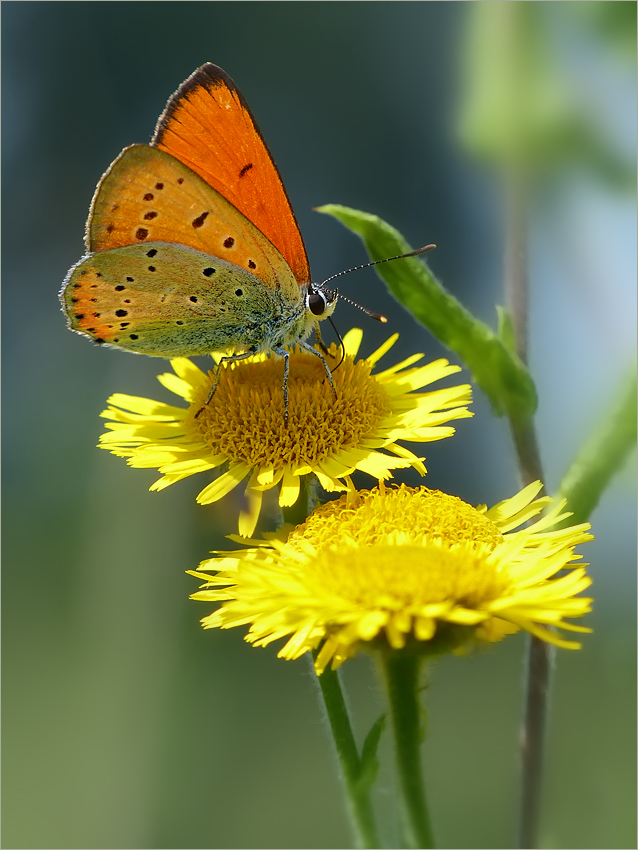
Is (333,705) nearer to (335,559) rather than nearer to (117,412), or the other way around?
(335,559)

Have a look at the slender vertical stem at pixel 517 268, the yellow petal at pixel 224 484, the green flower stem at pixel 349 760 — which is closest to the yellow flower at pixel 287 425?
the yellow petal at pixel 224 484

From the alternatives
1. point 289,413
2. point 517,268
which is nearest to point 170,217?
point 289,413

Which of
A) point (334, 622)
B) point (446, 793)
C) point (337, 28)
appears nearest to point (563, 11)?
point (334, 622)

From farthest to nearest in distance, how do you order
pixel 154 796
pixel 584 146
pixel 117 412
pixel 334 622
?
pixel 154 796 → pixel 584 146 → pixel 117 412 → pixel 334 622

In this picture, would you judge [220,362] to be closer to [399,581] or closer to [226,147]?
[226,147]

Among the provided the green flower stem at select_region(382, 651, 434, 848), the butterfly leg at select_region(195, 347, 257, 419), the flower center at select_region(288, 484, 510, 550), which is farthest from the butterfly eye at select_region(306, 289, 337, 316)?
the green flower stem at select_region(382, 651, 434, 848)

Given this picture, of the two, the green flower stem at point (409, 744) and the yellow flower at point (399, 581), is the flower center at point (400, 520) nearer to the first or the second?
the yellow flower at point (399, 581)

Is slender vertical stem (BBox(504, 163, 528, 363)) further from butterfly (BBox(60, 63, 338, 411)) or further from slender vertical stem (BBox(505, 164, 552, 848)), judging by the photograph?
butterfly (BBox(60, 63, 338, 411))

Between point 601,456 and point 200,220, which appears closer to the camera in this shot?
point 601,456
